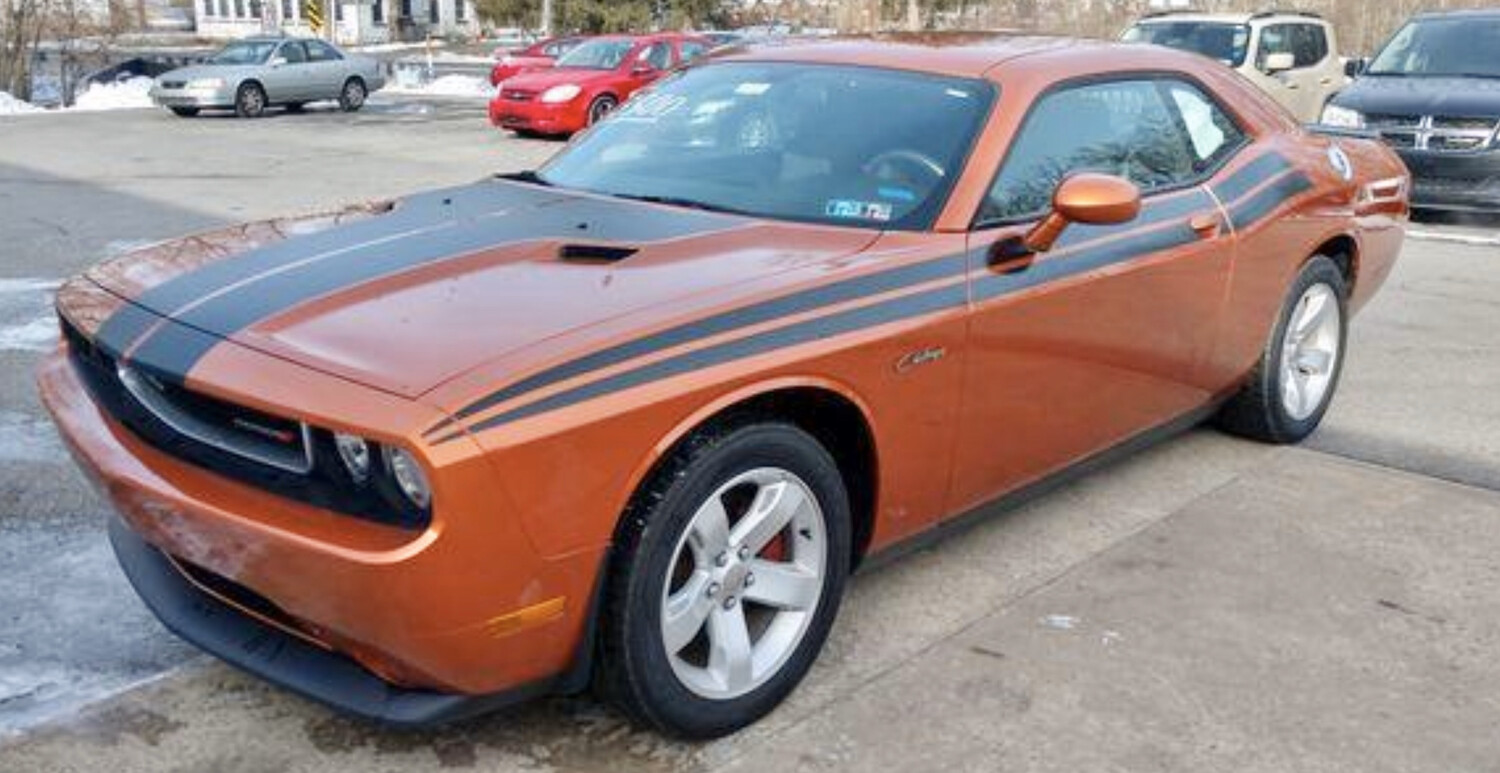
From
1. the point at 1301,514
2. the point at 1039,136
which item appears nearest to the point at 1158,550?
the point at 1301,514

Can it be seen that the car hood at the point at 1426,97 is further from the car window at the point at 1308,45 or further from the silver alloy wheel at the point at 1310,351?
the silver alloy wheel at the point at 1310,351

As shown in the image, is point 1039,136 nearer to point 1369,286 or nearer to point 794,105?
point 794,105

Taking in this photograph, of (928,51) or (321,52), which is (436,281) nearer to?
(928,51)

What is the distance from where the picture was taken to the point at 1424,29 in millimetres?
12094

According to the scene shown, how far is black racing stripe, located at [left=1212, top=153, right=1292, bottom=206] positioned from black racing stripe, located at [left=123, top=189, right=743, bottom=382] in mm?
1877

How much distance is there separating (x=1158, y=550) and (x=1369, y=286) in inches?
84.6

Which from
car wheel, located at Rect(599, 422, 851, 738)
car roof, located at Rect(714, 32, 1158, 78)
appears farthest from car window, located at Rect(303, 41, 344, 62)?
car wheel, located at Rect(599, 422, 851, 738)

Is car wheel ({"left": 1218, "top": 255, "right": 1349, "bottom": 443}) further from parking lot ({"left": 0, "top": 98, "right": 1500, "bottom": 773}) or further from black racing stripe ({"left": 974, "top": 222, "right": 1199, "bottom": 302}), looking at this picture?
black racing stripe ({"left": 974, "top": 222, "right": 1199, "bottom": 302})

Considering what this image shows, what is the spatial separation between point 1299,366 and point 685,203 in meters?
2.71

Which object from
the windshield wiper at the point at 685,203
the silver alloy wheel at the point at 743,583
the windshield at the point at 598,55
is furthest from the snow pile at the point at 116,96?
the silver alloy wheel at the point at 743,583

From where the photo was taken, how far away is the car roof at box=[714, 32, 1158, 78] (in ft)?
13.3

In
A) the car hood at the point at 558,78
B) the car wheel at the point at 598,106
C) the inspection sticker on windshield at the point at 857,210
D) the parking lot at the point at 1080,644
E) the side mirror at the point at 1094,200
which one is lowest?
→ the parking lot at the point at 1080,644

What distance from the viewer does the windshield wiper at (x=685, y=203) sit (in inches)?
145

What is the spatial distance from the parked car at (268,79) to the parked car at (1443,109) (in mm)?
17045
